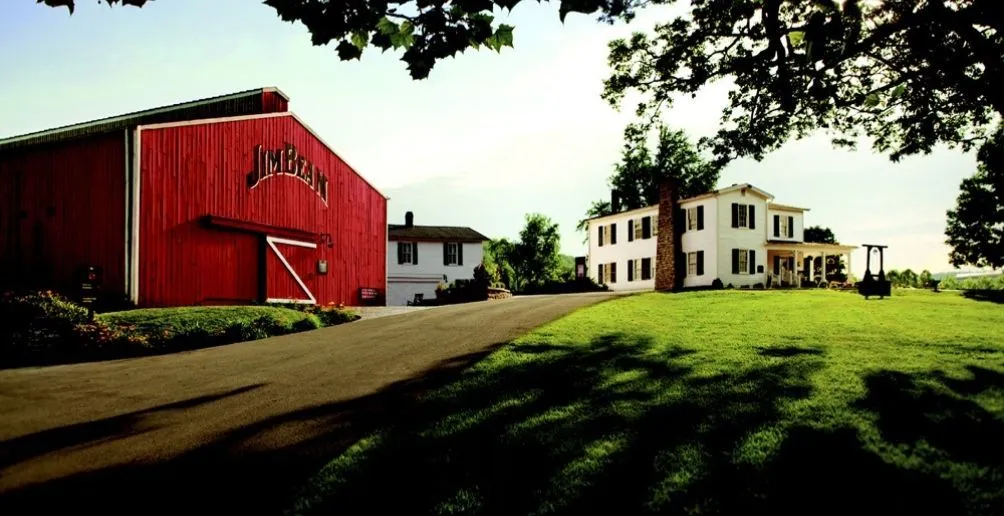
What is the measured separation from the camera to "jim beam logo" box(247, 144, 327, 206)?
71.2 feet

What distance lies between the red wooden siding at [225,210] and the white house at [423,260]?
61.4ft

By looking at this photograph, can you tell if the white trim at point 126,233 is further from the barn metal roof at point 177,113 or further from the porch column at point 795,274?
the porch column at point 795,274

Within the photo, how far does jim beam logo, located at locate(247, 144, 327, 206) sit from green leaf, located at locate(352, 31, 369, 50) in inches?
694

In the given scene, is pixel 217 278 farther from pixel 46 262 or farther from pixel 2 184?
pixel 2 184

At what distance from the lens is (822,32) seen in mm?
5906

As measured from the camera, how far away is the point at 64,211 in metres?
17.6

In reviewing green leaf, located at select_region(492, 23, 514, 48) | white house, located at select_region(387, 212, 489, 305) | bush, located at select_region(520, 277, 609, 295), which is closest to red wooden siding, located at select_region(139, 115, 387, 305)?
green leaf, located at select_region(492, 23, 514, 48)

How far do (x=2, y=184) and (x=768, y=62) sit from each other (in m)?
20.7

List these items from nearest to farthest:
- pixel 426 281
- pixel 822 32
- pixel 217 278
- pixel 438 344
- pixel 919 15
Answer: pixel 822 32
pixel 919 15
pixel 438 344
pixel 217 278
pixel 426 281

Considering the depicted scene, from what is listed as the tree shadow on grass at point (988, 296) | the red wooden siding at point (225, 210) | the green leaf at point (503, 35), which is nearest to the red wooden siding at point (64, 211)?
the red wooden siding at point (225, 210)

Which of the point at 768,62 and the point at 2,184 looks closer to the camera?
the point at 768,62

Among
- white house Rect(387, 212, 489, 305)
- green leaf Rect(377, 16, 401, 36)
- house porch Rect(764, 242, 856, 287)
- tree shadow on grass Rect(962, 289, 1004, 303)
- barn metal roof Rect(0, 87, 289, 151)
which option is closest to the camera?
green leaf Rect(377, 16, 401, 36)

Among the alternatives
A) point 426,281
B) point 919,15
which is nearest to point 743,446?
point 919,15

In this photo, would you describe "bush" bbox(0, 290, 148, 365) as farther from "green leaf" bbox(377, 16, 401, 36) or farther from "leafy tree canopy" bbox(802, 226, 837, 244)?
"leafy tree canopy" bbox(802, 226, 837, 244)
